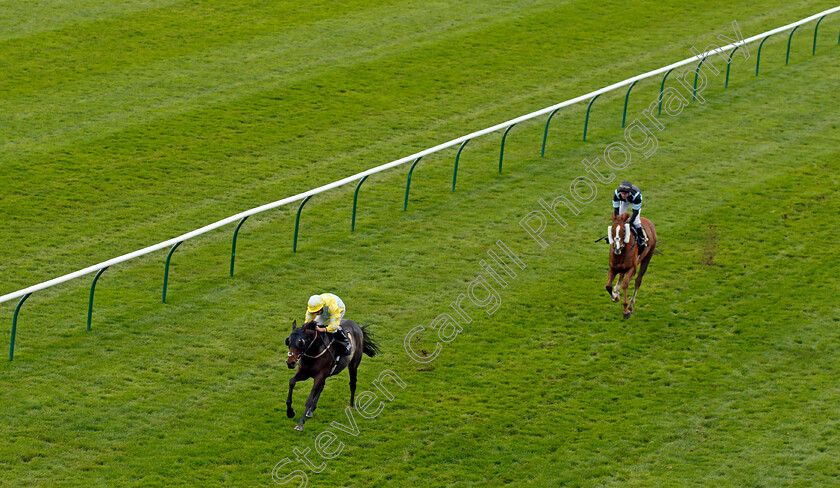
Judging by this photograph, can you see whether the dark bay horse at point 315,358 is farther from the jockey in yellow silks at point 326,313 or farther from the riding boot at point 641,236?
the riding boot at point 641,236

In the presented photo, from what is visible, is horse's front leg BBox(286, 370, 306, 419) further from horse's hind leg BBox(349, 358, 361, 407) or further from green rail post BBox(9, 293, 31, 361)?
green rail post BBox(9, 293, 31, 361)

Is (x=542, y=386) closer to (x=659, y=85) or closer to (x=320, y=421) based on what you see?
(x=320, y=421)

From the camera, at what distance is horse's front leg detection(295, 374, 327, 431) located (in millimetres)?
10758

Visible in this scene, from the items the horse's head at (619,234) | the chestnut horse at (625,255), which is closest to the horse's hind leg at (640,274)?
the chestnut horse at (625,255)

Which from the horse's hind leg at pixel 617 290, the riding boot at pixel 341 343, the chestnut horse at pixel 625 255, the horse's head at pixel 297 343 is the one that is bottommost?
the horse's hind leg at pixel 617 290

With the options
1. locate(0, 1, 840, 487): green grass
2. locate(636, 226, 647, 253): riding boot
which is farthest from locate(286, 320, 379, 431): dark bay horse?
locate(636, 226, 647, 253): riding boot

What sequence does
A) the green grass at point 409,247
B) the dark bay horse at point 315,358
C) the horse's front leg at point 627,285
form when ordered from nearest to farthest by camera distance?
1. the dark bay horse at point 315,358
2. the green grass at point 409,247
3. the horse's front leg at point 627,285

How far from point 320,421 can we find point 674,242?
6.57 metres

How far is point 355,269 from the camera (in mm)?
14203

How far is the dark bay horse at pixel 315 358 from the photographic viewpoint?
10219 mm

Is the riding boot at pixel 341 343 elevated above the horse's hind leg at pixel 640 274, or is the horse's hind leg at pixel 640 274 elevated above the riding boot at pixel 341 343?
the riding boot at pixel 341 343

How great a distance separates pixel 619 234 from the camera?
1237 cm

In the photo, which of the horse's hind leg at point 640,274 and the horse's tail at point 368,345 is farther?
the horse's hind leg at point 640,274

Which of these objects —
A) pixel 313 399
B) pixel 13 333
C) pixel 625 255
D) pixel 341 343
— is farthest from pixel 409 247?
pixel 13 333
